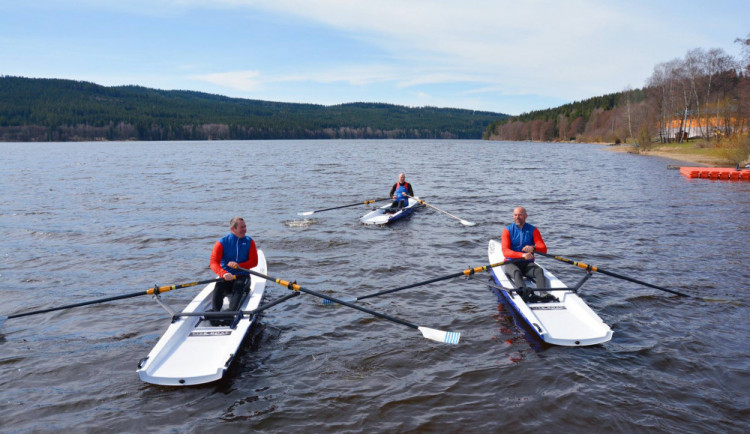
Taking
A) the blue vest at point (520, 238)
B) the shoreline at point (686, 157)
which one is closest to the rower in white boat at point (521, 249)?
the blue vest at point (520, 238)

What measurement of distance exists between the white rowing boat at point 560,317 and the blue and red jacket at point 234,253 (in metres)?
5.65

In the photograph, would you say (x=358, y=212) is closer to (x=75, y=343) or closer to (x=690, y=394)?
(x=75, y=343)

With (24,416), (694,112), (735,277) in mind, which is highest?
(694,112)

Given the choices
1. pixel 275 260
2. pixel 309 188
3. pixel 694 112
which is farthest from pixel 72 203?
pixel 694 112

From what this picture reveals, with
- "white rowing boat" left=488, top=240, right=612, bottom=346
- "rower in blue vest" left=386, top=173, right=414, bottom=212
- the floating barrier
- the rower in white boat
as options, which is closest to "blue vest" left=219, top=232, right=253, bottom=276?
"white rowing boat" left=488, top=240, right=612, bottom=346

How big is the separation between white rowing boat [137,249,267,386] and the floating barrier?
40260 mm

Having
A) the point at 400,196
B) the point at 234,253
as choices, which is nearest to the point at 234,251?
the point at 234,253

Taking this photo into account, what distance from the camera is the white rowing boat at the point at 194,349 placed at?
6867 millimetres

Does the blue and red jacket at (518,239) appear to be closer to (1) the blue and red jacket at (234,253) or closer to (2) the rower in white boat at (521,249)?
(2) the rower in white boat at (521,249)

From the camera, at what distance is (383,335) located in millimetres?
9195

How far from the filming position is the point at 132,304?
10.9m

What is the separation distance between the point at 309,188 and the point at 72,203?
14.5m

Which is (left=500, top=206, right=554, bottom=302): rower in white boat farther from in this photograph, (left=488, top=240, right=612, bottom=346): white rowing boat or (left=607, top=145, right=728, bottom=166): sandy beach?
(left=607, top=145, right=728, bottom=166): sandy beach

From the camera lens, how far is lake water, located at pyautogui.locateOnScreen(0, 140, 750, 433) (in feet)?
21.6
